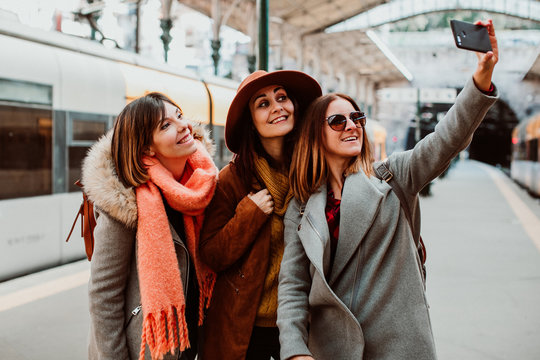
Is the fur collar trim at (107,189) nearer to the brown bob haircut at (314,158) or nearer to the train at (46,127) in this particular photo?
the brown bob haircut at (314,158)

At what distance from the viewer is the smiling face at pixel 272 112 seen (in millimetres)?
1989

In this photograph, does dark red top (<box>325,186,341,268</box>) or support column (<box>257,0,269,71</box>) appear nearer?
dark red top (<box>325,186,341,268</box>)

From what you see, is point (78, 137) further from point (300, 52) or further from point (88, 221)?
point (300, 52)

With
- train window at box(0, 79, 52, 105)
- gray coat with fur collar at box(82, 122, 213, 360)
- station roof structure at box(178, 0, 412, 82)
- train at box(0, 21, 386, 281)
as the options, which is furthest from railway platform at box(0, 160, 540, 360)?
station roof structure at box(178, 0, 412, 82)

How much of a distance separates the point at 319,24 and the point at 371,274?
83.2ft

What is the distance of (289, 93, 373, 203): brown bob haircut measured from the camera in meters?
1.75

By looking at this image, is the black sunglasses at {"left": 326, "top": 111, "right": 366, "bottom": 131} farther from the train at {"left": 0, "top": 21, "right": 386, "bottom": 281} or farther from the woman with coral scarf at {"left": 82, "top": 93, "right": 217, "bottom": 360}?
the train at {"left": 0, "top": 21, "right": 386, "bottom": 281}

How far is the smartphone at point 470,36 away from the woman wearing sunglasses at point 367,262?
0.03m

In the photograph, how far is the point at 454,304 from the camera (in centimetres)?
482

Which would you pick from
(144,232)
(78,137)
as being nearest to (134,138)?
(144,232)

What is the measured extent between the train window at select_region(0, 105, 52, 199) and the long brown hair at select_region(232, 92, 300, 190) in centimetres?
373

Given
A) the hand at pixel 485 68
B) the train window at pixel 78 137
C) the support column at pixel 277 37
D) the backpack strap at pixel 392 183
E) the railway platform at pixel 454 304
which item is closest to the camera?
the hand at pixel 485 68

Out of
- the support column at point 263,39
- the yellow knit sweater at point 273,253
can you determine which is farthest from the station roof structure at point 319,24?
the yellow knit sweater at point 273,253

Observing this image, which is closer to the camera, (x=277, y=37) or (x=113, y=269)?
(x=113, y=269)
